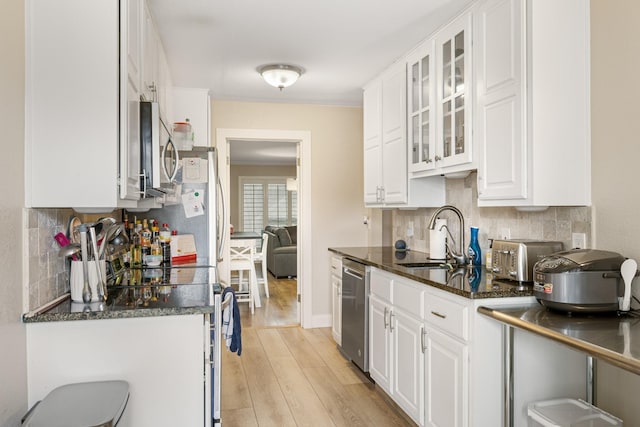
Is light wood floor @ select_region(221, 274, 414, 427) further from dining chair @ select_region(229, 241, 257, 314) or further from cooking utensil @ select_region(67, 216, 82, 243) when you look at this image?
cooking utensil @ select_region(67, 216, 82, 243)

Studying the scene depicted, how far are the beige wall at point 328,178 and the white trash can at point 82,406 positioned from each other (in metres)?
3.41

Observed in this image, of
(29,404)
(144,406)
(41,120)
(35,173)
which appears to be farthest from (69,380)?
(41,120)

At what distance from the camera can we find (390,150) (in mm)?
3746

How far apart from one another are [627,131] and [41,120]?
7.71 feet

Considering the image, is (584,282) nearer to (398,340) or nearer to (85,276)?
(398,340)

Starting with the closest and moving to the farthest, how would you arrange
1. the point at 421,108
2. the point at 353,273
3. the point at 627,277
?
the point at 627,277
the point at 421,108
the point at 353,273

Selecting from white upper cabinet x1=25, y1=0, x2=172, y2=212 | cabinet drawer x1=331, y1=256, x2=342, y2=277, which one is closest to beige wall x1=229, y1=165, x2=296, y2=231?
cabinet drawer x1=331, y1=256, x2=342, y2=277

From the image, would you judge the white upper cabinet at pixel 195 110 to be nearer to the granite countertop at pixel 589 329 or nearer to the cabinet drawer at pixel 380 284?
the cabinet drawer at pixel 380 284

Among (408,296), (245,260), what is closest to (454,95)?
(408,296)

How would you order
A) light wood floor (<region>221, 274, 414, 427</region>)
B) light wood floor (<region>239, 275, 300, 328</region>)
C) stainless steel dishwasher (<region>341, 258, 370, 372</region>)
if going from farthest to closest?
light wood floor (<region>239, 275, 300, 328</region>) → stainless steel dishwasher (<region>341, 258, 370, 372</region>) → light wood floor (<region>221, 274, 414, 427</region>)

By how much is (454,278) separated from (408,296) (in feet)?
1.09

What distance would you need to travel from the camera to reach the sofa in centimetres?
834

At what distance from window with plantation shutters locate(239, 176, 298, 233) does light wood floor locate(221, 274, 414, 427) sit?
6.18 meters

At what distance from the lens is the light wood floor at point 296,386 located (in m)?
2.87
